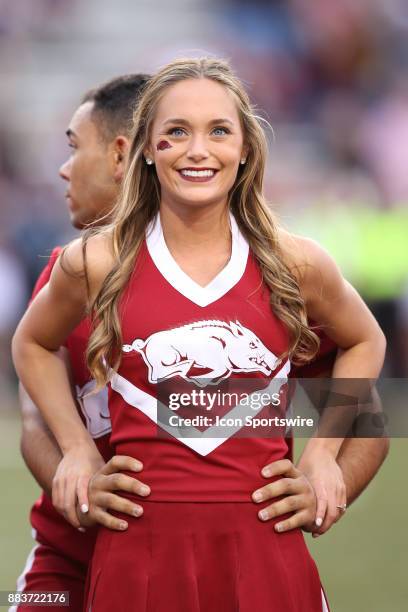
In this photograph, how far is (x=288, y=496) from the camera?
2.92 meters

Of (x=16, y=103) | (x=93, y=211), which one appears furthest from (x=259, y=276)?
(x=16, y=103)

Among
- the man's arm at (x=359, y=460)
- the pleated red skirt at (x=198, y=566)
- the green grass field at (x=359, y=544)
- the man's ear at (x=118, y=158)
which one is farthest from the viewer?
the green grass field at (x=359, y=544)

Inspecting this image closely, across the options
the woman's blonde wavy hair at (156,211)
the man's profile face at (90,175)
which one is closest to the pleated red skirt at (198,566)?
the woman's blonde wavy hair at (156,211)

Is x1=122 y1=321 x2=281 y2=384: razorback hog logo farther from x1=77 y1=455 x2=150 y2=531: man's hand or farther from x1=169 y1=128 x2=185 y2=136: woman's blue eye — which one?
x1=169 y1=128 x2=185 y2=136: woman's blue eye

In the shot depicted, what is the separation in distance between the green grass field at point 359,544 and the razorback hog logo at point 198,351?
2841 mm

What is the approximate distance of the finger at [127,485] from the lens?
2.84m

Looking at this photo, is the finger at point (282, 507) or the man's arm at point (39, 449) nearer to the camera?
the finger at point (282, 507)

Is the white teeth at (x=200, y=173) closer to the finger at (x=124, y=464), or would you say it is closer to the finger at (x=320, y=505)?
the finger at (x=124, y=464)

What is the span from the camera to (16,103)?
1483 centimetres

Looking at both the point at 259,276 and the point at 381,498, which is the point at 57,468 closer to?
the point at 259,276

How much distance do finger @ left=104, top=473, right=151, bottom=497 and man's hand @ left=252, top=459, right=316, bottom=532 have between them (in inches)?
10.3

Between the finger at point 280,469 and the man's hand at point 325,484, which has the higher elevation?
the finger at point 280,469

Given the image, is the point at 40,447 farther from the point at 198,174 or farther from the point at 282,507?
the point at 198,174

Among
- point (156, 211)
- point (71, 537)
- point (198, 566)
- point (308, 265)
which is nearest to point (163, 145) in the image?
point (156, 211)
